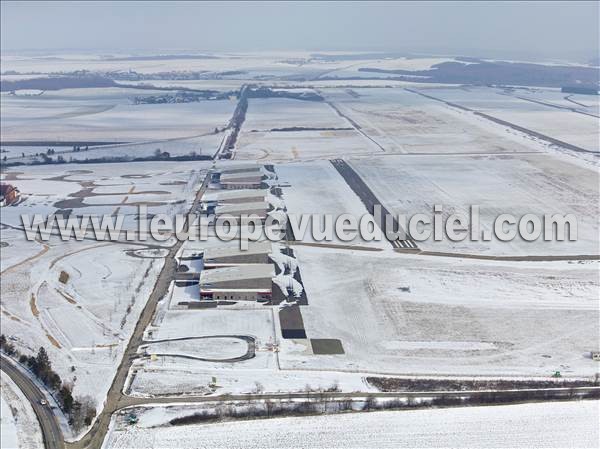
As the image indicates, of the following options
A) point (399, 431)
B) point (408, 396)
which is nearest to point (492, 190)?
point (408, 396)

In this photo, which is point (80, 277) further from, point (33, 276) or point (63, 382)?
point (63, 382)

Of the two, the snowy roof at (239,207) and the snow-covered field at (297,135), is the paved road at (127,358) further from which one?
the snow-covered field at (297,135)

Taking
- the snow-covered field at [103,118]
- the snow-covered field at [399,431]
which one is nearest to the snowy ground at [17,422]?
the snow-covered field at [399,431]

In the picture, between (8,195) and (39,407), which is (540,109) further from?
(39,407)

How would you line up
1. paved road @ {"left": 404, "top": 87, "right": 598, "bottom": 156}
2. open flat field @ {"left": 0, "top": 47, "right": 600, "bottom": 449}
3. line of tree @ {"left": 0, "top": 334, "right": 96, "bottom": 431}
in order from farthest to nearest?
paved road @ {"left": 404, "top": 87, "right": 598, "bottom": 156}, open flat field @ {"left": 0, "top": 47, "right": 600, "bottom": 449}, line of tree @ {"left": 0, "top": 334, "right": 96, "bottom": 431}

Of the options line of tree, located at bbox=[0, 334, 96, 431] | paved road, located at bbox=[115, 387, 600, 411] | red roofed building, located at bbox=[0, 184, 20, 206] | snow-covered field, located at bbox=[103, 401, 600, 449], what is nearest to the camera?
snow-covered field, located at bbox=[103, 401, 600, 449]

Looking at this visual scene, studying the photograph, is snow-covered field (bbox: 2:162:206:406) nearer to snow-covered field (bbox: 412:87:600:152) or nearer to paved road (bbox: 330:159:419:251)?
paved road (bbox: 330:159:419:251)

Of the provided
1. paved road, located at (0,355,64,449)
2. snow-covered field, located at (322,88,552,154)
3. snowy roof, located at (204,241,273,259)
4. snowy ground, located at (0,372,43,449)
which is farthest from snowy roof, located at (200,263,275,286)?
snow-covered field, located at (322,88,552,154)
